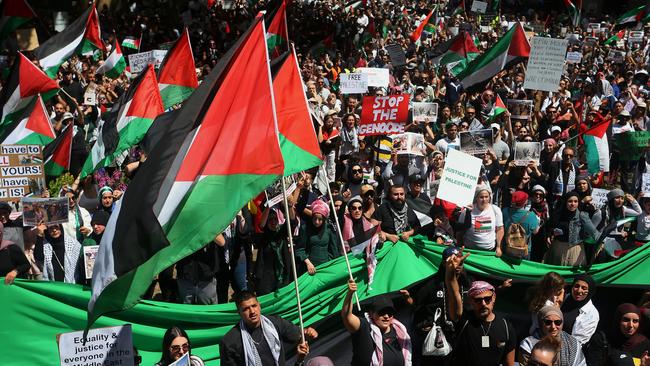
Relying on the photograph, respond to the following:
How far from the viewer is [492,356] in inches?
270

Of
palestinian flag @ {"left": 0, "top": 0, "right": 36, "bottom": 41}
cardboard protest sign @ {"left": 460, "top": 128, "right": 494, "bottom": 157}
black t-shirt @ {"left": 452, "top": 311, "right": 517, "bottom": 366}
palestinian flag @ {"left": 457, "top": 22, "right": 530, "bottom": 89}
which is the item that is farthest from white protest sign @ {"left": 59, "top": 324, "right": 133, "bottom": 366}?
palestinian flag @ {"left": 0, "top": 0, "right": 36, "bottom": 41}

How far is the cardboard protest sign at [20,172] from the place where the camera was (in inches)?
372

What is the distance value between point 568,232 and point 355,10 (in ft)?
68.4

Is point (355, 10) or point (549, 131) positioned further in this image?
point (355, 10)

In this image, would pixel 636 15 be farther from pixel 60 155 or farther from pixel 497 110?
pixel 60 155

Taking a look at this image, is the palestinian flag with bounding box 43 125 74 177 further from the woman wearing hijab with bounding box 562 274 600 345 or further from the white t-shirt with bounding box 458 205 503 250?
the woman wearing hijab with bounding box 562 274 600 345

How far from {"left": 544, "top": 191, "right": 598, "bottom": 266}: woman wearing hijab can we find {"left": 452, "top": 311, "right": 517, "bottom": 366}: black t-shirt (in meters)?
2.66

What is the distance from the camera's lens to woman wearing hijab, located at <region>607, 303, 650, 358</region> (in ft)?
23.3

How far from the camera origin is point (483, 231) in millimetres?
9133

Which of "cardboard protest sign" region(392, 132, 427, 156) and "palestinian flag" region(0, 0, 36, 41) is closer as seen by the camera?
"cardboard protest sign" region(392, 132, 427, 156)

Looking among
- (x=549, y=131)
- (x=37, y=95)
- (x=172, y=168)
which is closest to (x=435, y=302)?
(x=172, y=168)

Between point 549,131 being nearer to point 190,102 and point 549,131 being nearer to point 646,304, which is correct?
point 646,304

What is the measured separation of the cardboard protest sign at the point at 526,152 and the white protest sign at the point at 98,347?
21.2 feet

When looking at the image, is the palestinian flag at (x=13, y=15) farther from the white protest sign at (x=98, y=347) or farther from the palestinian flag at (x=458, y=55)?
the white protest sign at (x=98, y=347)
